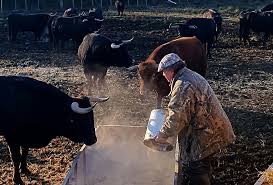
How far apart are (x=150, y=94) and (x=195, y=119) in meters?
6.18

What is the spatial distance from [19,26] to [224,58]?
30.4 ft

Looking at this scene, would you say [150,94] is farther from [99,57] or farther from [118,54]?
[99,57]

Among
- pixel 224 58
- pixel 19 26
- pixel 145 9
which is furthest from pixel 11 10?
pixel 224 58

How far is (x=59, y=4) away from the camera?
1383 inches

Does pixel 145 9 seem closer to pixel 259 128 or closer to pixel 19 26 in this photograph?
pixel 19 26

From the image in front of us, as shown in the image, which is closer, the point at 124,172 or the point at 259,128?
the point at 124,172

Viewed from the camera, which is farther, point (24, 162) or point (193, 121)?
point (24, 162)

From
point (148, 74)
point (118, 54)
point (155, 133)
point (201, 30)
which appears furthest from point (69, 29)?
point (155, 133)

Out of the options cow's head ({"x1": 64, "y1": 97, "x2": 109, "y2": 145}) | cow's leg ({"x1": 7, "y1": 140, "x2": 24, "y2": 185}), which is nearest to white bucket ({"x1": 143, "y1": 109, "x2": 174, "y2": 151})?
cow's head ({"x1": 64, "y1": 97, "x2": 109, "y2": 145})

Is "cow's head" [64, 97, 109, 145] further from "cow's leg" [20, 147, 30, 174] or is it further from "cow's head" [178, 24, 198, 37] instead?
"cow's head" [178, 24, 198, 37]

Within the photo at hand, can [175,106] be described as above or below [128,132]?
above

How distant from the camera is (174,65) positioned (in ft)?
19.5

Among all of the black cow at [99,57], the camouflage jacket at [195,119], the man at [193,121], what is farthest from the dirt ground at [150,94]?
the camouflage jacket at [195,119]

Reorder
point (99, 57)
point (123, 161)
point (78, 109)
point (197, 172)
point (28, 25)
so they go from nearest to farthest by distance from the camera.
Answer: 1. point (197, 172)
2. point (78, 109)
3. point (123, 161)
4. point (99, 57)
5. point (28, 25)
